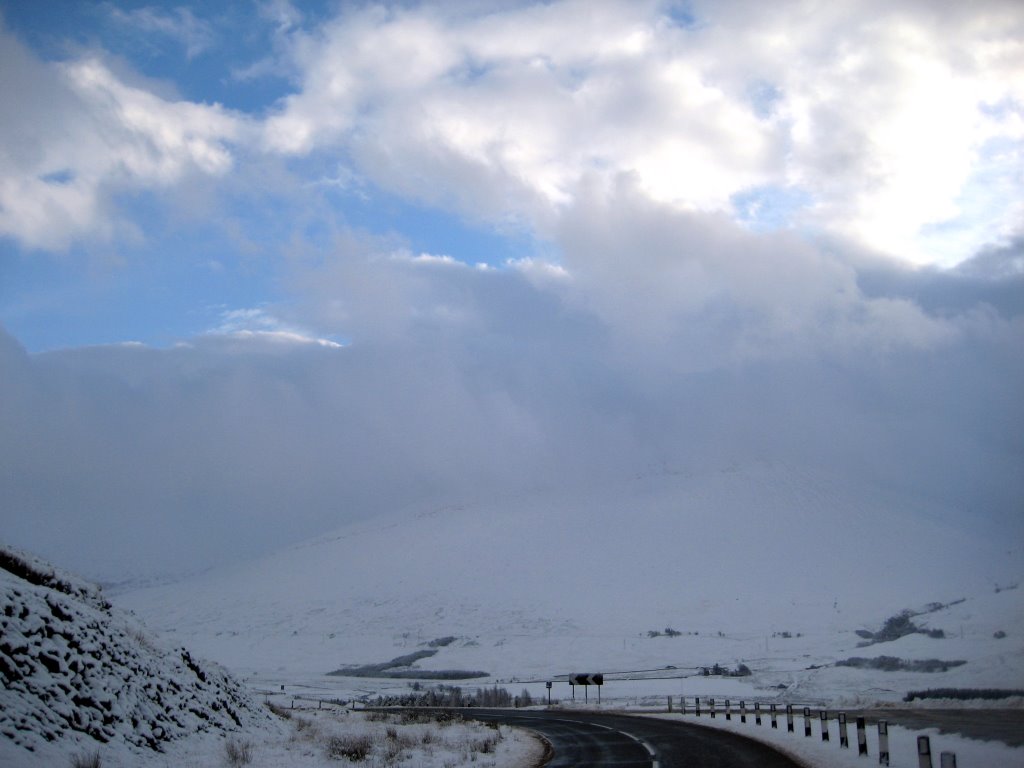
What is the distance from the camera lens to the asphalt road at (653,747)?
16.7 m

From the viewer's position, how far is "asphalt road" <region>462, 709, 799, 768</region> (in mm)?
16734

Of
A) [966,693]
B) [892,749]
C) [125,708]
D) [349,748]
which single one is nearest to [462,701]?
[966,693]

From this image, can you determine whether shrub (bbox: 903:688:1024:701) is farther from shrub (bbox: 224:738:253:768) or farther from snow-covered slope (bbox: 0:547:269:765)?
snow-covered slope (bbox: 0:547:269:765)

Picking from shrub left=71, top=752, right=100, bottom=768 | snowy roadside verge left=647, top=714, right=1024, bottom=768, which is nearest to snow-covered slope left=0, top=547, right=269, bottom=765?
shrub left=71, top=752, right=100, bottom=768

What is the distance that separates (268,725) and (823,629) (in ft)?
296

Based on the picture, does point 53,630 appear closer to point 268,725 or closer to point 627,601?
point 268,725

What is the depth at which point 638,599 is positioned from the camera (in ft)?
432

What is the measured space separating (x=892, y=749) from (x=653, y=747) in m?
5.66

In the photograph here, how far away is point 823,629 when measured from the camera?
98438 millimetres

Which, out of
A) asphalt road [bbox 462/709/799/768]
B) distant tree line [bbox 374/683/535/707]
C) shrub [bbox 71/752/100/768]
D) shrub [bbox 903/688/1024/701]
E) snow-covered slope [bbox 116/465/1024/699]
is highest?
snow-covered slope [bbox 116/465/1024/699]

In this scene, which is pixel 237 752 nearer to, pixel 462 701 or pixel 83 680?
pixel 83 680

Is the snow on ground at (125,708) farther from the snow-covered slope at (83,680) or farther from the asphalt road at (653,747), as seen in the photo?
the asphalt road at (653,747)

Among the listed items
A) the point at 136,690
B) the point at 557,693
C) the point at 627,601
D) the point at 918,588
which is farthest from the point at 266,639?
the point at 136,690

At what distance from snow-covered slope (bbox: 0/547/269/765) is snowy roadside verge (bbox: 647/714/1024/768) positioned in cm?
1264
